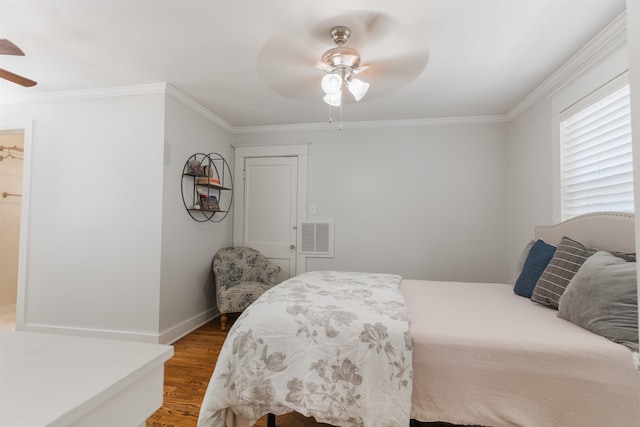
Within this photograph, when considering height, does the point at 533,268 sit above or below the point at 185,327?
above

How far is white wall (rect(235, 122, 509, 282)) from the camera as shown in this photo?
3582 millimetres

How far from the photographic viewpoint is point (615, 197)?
6.63 feet

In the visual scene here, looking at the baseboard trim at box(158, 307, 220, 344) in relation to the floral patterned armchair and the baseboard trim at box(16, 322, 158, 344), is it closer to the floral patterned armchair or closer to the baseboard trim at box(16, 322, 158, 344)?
the baseboard trim at box(16, 322, 158, 344)

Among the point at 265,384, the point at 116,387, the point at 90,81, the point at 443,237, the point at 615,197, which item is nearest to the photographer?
the point at 116,387

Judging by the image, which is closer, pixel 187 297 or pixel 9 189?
pixel 187 297

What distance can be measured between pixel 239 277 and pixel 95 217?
1.60 meters

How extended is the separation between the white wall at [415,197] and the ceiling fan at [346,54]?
115 cm

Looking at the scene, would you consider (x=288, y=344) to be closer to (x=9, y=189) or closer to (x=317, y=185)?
(x=317, y=185)

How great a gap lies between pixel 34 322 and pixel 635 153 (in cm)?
450

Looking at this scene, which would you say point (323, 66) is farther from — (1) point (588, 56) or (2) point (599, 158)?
(2) point (599, 158)

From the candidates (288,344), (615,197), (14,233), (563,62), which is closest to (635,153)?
(288,344)

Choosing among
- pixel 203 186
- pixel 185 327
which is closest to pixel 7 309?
pixel 185 327

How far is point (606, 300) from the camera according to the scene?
53.5 inches

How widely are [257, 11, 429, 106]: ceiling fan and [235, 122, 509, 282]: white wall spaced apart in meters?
1.15
